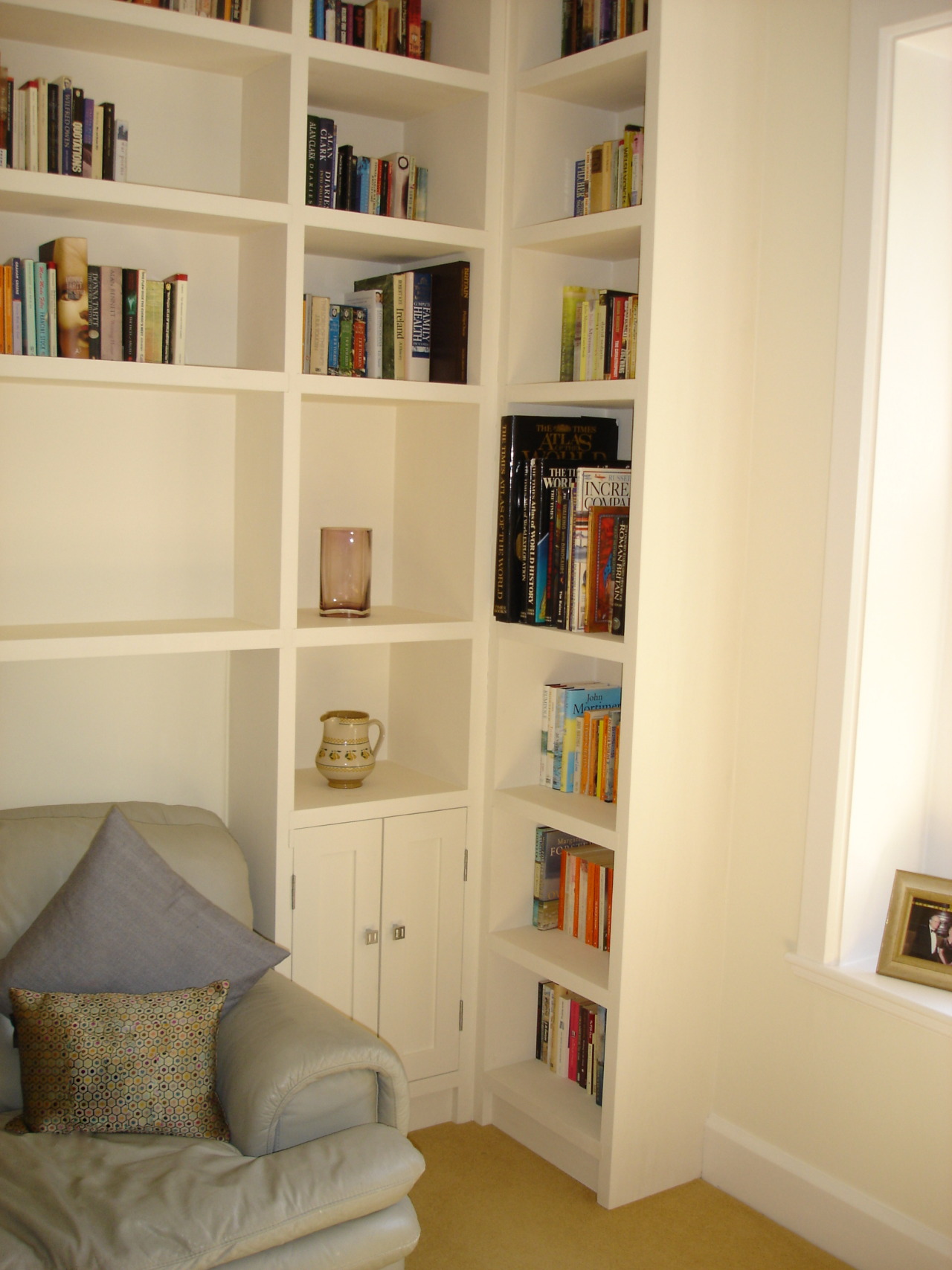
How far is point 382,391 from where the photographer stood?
8.26 feet

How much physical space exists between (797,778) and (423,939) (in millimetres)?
919

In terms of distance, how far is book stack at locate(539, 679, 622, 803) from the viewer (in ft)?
8.60

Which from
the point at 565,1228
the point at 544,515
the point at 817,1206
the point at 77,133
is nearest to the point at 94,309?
the point at 77,133

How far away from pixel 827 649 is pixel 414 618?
931mm

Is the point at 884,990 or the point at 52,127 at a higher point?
the point at 52,127

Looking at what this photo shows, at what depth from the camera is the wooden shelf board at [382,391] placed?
2441 millimetres

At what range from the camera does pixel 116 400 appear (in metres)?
2.53

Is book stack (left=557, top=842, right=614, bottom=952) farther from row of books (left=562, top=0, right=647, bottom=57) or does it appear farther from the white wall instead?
row of books (left=562, top=0, right=647, bottom=57)

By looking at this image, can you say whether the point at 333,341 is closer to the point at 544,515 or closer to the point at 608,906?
the point at 544,515

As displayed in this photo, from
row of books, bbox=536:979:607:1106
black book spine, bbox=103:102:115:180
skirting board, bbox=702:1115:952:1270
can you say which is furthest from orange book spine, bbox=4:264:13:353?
skirting board, bbox=702:1115:952:1270

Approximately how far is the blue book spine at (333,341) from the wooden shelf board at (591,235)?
0.42m

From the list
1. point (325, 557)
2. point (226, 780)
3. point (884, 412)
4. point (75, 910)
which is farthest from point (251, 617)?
point (884, 412)

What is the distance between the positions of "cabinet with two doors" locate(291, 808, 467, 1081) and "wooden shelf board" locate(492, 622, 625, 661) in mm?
436

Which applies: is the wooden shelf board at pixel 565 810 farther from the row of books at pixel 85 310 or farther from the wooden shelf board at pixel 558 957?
the row of books at pixel 85 310
